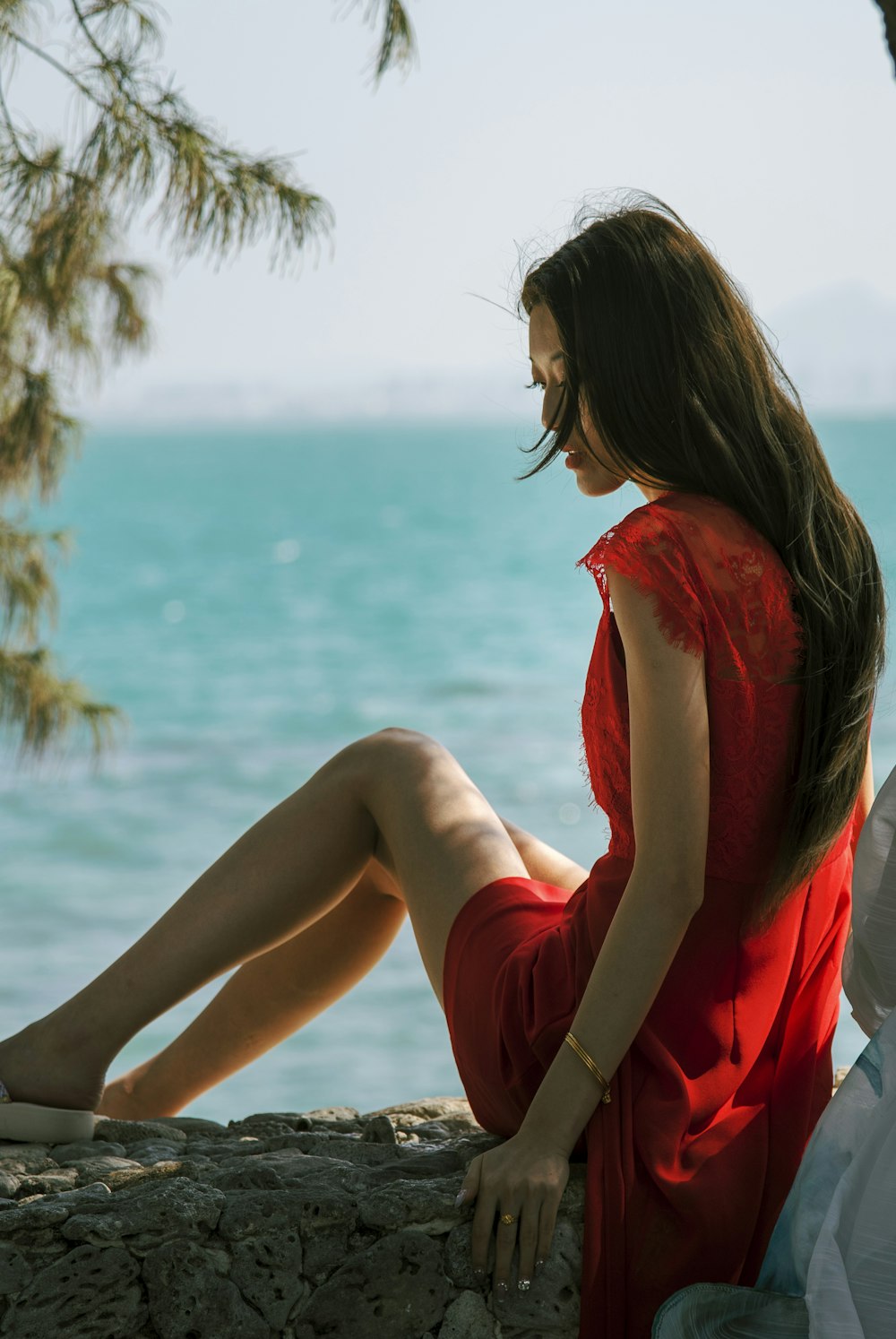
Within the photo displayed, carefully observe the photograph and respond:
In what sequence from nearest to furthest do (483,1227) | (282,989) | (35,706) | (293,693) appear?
(483,1227)
(282,989)
(35,706)
(293,693)

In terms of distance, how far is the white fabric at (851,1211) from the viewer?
1.17 m

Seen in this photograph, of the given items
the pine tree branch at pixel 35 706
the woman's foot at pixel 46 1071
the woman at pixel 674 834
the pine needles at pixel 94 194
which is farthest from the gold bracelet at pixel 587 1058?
the pine tree branch at pixel 35 706

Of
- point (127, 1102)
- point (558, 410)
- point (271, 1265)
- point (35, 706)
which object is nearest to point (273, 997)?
point (127, 1102)

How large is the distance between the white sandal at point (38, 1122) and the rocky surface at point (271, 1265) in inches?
10.2

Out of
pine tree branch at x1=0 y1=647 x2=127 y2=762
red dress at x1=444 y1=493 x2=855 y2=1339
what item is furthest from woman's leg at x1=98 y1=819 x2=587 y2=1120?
pine tree branch at x1=0 y1=647 x2=127 y2=762

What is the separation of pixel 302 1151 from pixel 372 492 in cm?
3514

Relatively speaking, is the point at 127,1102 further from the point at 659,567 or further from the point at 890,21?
the point at 890,21

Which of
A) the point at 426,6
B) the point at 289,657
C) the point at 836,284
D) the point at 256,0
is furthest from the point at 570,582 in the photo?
the point at 836,284

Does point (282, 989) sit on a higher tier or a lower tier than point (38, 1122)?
higher

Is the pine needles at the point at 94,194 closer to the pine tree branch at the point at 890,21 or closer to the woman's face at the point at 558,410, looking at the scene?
the woman's face at the point at 558,410

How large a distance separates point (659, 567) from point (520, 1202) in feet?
1.99

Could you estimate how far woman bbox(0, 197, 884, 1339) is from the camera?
1.33 meters

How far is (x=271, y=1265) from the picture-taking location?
1371mm

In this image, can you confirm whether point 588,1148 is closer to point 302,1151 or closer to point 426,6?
point 302,1151
